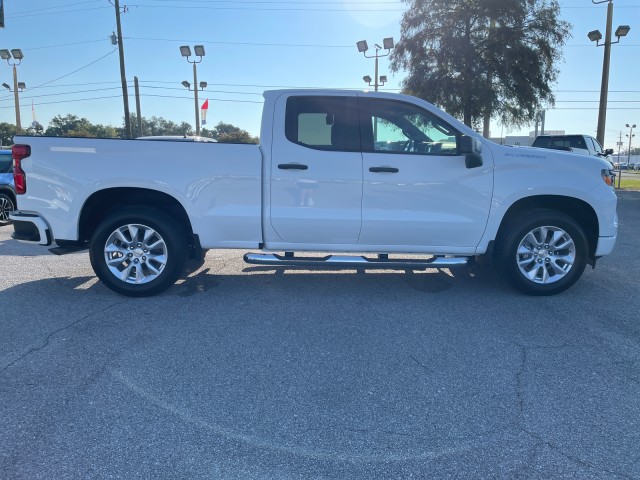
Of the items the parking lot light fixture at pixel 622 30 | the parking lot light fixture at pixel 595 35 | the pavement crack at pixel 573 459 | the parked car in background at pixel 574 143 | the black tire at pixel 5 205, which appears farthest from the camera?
the parking lot light fixture at pixel 595 35

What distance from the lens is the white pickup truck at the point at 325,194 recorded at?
5.02 m

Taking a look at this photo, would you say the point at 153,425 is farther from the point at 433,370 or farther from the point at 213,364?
the point at 433,370

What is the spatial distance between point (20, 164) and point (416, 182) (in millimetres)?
4098

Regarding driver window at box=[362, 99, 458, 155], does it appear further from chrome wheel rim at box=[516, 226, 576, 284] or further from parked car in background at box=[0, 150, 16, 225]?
parked car in background at box=[0, 150, 16, 225]

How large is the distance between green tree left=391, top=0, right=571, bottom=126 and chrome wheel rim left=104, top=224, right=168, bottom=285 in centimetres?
1736

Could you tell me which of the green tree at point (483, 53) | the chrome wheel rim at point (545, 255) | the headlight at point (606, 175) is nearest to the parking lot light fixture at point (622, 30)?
the green tree at point (483, 53)

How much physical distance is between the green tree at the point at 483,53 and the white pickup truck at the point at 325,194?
1575cm

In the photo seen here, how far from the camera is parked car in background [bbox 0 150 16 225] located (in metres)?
10.5

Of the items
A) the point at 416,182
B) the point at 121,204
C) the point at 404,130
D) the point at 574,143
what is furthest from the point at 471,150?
the point at 574,143

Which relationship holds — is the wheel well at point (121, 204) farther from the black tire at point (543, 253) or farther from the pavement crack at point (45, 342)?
the black tire at point (543, 253)

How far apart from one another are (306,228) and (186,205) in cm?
127

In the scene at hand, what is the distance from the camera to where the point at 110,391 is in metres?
3.26

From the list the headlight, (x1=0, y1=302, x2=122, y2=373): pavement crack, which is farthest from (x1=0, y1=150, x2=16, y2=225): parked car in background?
the headlight

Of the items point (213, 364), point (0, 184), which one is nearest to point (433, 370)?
point (213, 364)
